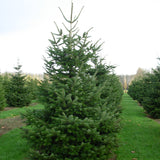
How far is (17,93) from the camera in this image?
1644 cm

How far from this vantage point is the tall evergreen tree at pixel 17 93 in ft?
53.5

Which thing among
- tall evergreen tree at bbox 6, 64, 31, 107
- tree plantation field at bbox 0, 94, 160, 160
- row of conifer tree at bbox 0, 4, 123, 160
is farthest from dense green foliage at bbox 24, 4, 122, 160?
tall evergreen tree at bbox 6, 64, 31, 107

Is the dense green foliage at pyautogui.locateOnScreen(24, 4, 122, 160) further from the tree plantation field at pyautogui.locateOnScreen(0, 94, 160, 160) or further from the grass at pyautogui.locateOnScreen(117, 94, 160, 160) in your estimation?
the grass at pyautogui.locateOnScreen(117, 94, 160, 160)

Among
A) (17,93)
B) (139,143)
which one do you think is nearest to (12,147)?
(139,143)

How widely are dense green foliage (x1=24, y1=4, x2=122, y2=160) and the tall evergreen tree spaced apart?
12314mm

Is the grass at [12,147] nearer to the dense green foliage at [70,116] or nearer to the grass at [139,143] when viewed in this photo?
the dense green foliage at [70,116]

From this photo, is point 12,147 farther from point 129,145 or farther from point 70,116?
point 129,145

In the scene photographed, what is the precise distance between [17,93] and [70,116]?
13981 mm

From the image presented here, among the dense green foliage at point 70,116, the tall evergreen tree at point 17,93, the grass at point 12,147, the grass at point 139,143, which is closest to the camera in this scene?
the dense green foliage at point 70,116

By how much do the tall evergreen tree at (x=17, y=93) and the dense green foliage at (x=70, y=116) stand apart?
12.3 m

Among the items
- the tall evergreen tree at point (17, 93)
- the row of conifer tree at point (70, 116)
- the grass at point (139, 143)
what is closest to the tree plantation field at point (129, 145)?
the grass at point (139, 143)

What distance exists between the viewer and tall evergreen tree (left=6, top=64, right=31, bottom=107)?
53.5 ft

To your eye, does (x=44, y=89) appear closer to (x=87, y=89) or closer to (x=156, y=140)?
(x=87, y=89)

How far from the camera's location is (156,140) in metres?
6.77
